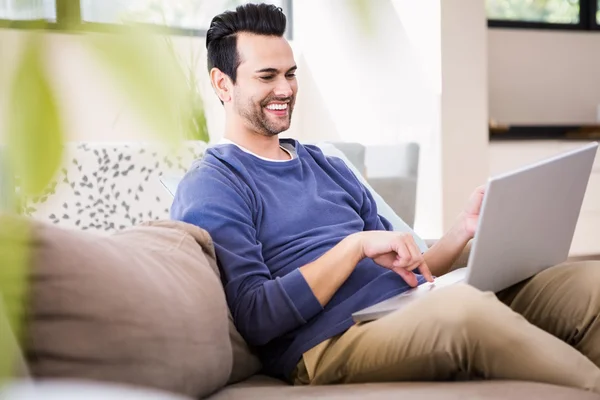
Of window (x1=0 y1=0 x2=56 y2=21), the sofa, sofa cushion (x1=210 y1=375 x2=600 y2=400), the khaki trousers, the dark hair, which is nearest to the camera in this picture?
window (x1=0 y1=0 x2=56 y2=21)

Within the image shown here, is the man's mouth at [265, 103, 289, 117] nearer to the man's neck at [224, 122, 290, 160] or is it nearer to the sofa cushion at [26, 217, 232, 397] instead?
the man's neck at [224, 122, 290, 160]

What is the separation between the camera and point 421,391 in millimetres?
1270

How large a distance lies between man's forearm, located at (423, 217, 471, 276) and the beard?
421mm

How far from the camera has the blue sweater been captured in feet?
5.03

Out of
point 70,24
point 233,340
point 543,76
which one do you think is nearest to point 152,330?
point 233,340

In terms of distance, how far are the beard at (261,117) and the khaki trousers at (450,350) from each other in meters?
0.46

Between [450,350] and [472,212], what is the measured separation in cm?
44

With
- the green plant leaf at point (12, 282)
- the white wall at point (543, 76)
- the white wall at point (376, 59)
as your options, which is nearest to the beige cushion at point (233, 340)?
the white wall at point (376, 59)

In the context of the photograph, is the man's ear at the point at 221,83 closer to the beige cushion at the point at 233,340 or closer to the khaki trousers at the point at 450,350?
the beige cushion at the point at 233,340

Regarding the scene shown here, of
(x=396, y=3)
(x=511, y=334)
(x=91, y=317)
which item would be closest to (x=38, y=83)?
(x=396, y=3)

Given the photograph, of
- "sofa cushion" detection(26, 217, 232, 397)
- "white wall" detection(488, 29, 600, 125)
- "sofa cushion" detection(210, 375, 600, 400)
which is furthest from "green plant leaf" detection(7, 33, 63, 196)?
"white wall" detection(488, 29, 600, 125)

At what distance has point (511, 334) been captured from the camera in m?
1.36

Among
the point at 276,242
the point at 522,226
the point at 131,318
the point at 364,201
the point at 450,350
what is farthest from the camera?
the point at 364,201

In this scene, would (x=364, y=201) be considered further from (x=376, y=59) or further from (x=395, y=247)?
(x=376, y=59)
